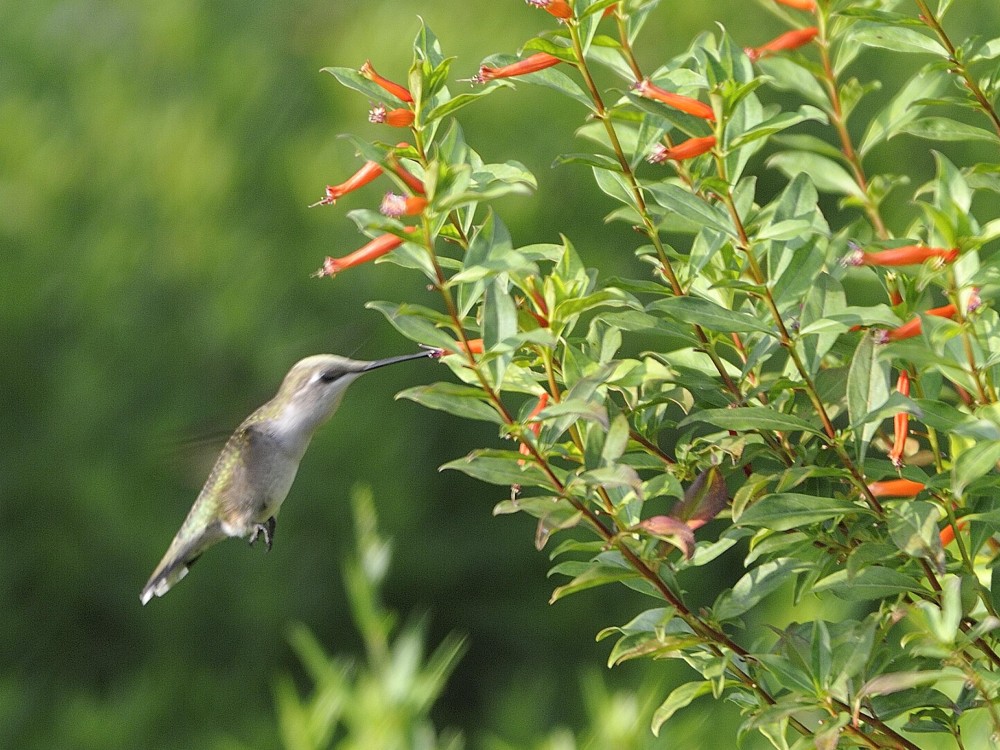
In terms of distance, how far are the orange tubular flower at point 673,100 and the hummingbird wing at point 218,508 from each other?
1.82 metres

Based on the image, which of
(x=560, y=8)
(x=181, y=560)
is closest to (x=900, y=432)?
(x=560, y=8)

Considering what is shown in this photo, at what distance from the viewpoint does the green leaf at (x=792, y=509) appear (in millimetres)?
1599

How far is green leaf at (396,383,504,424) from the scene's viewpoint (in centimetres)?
151

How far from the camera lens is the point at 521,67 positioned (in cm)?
170

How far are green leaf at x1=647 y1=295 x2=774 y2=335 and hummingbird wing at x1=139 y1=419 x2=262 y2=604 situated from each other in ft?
5.99

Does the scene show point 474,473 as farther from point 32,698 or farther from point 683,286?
point 32,698

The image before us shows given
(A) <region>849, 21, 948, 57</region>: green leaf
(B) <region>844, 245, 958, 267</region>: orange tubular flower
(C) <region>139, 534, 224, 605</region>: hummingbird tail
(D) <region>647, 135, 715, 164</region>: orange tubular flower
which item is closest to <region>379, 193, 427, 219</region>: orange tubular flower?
(D) <region>647, 135, 715, 164</region>: orange tubular flower

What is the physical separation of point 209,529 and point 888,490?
2.15m

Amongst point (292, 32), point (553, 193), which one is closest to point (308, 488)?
point (553, 193)

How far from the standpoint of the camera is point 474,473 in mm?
1522

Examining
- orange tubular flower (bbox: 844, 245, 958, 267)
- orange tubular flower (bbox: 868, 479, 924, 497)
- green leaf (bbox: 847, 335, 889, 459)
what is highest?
orange tubular flower (bbox: 844, 245, 958, 267)

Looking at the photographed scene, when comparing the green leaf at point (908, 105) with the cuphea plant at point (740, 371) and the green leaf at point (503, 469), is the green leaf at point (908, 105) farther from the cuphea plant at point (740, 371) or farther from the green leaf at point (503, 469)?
the green leaf at point (503, 469)

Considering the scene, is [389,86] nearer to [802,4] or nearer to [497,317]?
[497,317]

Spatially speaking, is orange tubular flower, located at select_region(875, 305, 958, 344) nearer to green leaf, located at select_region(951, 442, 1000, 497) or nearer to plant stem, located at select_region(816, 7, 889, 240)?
green leaf, located at select_region(951, 442, 1000, 497)
